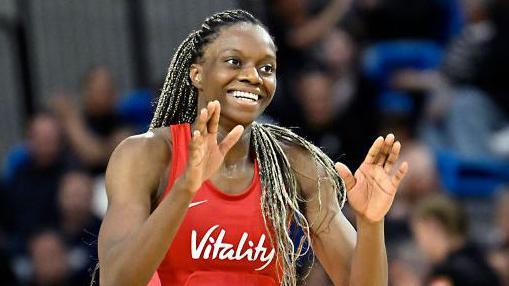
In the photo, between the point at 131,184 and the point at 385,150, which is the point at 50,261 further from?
the point at 385,150

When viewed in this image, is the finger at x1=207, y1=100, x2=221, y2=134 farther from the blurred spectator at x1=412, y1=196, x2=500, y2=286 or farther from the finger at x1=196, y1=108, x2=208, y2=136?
the blurred spectator at x1=412, y1=196, x2=500, y2=286

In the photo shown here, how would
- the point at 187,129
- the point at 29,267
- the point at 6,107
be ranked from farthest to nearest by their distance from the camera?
1. the point at 6,107
2. the point at 29,267
3. the point at 187,129

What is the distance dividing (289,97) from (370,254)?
4569 millimetres

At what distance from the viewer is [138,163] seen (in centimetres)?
384

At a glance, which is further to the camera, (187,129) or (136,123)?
(136,123)

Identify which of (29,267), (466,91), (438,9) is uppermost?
(438,9)

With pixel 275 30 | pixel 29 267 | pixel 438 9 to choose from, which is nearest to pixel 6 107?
pixel 29 267

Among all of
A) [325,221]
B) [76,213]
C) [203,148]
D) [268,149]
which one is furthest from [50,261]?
[203,148]

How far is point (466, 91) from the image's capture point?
331 inches

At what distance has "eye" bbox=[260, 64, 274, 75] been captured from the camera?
394cm

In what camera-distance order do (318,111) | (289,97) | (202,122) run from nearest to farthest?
(202,122), (318,111), (289,97)

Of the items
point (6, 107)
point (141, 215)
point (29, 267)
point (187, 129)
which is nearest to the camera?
point (141, 215)

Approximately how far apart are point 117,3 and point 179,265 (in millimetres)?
5545

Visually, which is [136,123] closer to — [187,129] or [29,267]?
[29,267]
